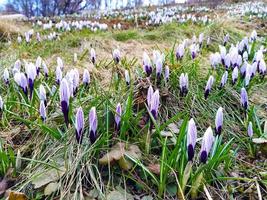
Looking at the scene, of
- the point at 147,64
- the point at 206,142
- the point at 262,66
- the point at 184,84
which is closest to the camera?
the point at 206,142

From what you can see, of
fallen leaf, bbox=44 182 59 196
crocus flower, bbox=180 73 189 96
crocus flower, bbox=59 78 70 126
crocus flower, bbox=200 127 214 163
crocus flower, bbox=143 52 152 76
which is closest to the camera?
crocus flower, bbox=200 127 214 163

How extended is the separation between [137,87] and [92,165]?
71 cm

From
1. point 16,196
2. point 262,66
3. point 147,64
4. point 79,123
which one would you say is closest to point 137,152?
point 79,123

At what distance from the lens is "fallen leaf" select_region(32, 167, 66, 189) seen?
1.58m

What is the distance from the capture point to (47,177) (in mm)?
1620

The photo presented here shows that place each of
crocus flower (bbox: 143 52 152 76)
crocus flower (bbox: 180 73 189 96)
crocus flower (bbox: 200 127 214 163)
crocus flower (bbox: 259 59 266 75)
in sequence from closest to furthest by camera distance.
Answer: crocus flower (bbox: 200 127 214 163)
crocus flower (bbox: 180 73 189 96)
crocus flower (bbox: 143 52 152 76)
crocus flower (bbox: 259 59 266 75)

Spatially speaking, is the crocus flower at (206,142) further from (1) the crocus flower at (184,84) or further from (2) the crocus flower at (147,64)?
(2) the crocus flower at (147,64)

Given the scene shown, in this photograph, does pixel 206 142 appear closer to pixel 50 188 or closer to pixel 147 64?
pixel 50 188

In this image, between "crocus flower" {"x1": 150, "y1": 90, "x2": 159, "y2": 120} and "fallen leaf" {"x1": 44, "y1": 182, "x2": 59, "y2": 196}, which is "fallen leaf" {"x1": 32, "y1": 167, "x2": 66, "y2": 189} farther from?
"crocus flower" {"x1": 150, "y1": 90, "x2": 159, "y2": 120}

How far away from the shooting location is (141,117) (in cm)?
203

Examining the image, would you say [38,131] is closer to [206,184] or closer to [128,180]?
[128,180]

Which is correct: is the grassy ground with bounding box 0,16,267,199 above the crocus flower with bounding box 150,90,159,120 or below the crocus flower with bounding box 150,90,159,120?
below

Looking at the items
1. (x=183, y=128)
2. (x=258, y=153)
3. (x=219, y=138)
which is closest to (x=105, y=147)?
(x=183, y=128)

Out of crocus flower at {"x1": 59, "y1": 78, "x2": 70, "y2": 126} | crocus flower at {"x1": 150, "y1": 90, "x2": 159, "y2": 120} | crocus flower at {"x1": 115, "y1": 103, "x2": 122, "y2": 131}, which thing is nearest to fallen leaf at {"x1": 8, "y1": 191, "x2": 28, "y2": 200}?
crocus flower at {"x1": 59, "y1": 78, "x2": 70, "y2": 126}
